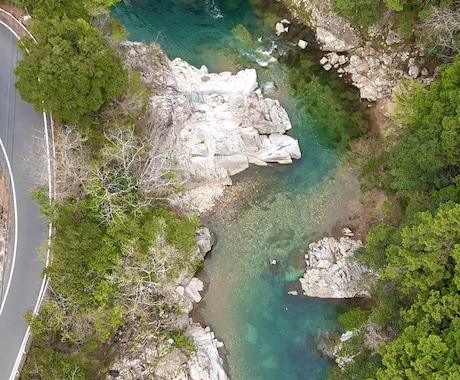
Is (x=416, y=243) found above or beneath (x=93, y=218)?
above

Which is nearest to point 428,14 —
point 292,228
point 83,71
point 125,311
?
point 292,228

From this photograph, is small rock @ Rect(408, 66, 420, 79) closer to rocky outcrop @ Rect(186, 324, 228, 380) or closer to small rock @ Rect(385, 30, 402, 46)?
small rock @ Rect(385, 30, 402, 46)

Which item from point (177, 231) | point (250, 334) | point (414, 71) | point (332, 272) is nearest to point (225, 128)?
point (177, 231)

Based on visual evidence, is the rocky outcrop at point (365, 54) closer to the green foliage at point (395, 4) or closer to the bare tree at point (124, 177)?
the green foliage at point (395, 4)

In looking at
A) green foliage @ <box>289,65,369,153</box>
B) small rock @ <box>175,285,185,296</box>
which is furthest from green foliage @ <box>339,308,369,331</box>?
green foliage @ <box>289,65,369,153</box>

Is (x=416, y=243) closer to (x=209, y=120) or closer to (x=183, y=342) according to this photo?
(x=183, y=342)

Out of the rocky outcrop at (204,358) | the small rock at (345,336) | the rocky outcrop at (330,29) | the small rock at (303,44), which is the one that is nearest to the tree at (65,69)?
the rocky outcrop at (204,358)
